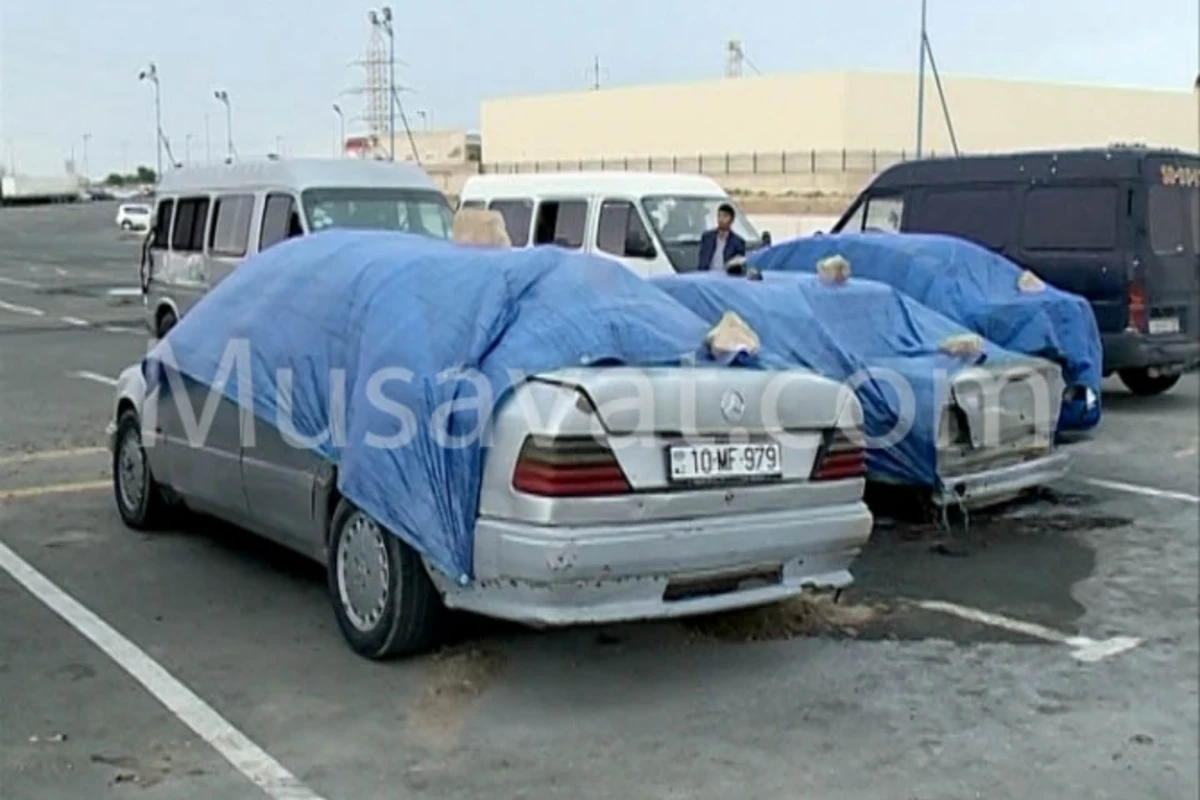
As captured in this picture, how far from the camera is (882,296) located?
7.98m

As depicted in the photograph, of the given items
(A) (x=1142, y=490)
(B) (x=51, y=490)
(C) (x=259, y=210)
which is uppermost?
(C) (x=259, y=210)

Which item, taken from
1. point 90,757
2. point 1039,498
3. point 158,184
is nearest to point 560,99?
point 158,184

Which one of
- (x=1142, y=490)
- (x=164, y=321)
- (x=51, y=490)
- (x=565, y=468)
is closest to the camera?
(x=565, y=468)

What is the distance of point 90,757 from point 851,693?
2455mm

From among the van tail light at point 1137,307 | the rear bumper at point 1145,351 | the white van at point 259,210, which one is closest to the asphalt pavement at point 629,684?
the rear bumper at point 1145,351

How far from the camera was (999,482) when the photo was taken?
729 centimetres

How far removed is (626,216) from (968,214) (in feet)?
11.5

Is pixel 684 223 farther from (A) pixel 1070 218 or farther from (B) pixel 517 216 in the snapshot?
(A) pixel 1070 218

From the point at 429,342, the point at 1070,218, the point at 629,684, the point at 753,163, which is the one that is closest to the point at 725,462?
the point at 629,684

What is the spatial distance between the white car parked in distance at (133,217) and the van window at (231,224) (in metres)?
0.78

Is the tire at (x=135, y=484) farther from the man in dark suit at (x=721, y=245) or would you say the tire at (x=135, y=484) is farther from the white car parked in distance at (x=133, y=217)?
the white car parked in distance at (x=133, y=217)

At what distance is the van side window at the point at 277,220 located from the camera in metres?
13.6

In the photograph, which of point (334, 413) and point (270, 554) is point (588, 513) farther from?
point (270, 554)

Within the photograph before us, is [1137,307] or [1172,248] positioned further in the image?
[1172,248]
